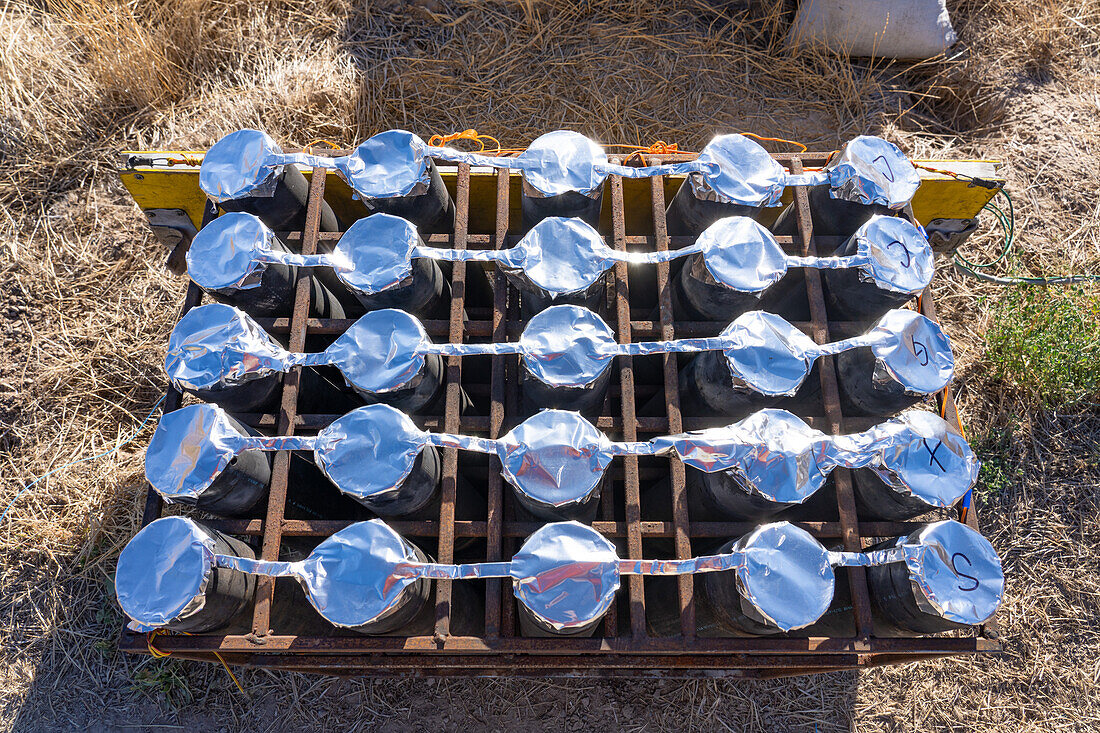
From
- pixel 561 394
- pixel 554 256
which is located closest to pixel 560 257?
pixel 554 256

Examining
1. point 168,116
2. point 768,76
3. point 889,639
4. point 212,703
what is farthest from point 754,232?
point 168,116

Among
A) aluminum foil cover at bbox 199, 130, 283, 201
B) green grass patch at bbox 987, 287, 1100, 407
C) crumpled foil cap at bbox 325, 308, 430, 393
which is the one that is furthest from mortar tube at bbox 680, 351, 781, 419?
green grass patch at bbox 987, 287, 1100, 407

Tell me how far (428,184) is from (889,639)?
1706 millimetres

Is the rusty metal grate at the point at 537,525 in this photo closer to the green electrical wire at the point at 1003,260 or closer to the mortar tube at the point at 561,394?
the mortar tube at the point at 561,394

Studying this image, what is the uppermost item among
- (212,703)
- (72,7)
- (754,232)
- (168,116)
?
(754,232)

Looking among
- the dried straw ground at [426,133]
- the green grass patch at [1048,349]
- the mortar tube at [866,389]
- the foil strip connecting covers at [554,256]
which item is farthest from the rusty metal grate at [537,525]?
the green grass patch at [1048,349]

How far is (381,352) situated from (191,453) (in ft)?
1.63

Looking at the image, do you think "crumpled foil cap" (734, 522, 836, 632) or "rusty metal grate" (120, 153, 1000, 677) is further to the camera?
"rusty metal grate" (120, 153, 1000, 677)

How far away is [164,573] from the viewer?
1377mm

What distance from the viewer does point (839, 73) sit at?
132 inches

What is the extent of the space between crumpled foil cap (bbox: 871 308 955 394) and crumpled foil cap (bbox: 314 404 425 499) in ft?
3.90

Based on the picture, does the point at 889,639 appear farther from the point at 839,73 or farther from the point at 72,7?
the point at 72,7

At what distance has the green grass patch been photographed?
2.67 m

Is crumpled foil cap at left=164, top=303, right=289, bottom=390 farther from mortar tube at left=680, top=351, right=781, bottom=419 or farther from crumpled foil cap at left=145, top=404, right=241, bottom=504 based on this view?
mortar tube at left=680, top=351, right=781, bottom=419
